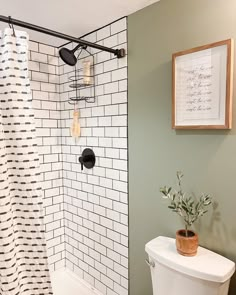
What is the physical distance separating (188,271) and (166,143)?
65cm

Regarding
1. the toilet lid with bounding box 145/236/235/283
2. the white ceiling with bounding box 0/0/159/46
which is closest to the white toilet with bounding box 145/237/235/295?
the toilet lid with bounding box 145/236/235/283

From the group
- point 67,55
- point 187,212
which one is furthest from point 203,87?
point 67,55

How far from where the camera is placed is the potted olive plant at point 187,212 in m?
1.08

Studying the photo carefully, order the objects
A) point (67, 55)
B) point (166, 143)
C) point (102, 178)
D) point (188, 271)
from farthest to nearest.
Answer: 1. point (102, 178)
2. point (67, 55)
3. point (166, 143)
4. point (188, 271)

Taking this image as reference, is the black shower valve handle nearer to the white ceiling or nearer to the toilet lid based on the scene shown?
the toilet lid

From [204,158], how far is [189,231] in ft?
1.24

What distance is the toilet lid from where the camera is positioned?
0.96 metres

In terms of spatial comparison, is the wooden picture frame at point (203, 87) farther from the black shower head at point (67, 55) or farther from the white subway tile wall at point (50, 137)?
the white subway tile wall at point (50, 137)

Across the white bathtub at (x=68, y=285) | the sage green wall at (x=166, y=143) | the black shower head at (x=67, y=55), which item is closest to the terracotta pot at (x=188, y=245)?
the sage green wall at (x=166, y=143)

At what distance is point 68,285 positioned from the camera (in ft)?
6.49

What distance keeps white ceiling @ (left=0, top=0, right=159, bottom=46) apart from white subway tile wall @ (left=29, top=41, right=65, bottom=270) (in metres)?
0.39

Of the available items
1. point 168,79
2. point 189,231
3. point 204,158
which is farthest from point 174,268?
point 168,79

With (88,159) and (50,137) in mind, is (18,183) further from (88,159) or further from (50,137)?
(50,137)

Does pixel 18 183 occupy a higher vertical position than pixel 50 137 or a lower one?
lower
